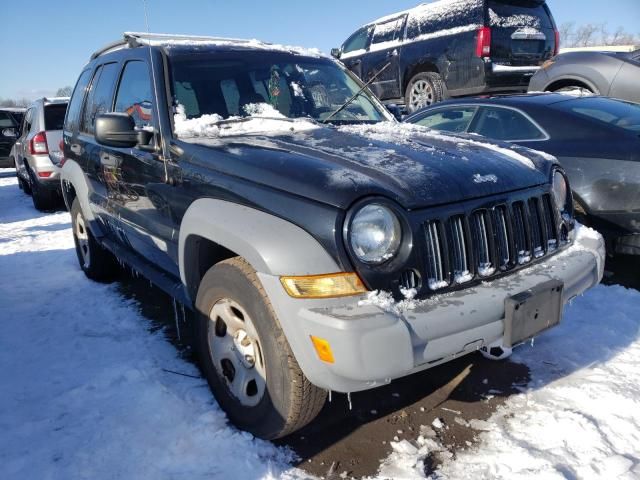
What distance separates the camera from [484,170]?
2395 millimetres

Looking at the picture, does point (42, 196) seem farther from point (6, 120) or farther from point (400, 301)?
point (400, 301)

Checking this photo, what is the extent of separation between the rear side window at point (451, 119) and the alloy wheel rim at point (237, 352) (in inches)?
137

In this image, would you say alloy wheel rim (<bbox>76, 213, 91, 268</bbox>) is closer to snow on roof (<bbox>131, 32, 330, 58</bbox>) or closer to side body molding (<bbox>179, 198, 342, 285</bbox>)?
snow on roof (<bbox>131, 32, 330, 58</bbox>)

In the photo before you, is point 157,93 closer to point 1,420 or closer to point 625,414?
point 1,420

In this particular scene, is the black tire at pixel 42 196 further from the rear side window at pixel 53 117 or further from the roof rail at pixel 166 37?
the roof rail at pixel 166 37

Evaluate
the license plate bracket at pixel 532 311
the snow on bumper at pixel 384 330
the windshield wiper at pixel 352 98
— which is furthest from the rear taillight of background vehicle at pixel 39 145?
the license plate bracket at pixel 532 311

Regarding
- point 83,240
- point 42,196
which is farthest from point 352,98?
point 42,196

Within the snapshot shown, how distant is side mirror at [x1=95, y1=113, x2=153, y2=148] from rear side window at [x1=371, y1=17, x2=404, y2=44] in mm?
7223

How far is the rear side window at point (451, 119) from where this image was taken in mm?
5094

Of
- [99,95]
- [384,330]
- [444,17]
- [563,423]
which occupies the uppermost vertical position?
[444,17]

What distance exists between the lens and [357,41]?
33.6 ft

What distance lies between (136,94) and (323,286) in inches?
89.3

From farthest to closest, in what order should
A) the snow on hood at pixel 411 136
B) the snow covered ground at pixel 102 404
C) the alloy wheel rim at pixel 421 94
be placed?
the alloy wheel rim at pixel 421 94 < the snow on hood at pixel 411 136 < the snow covered ground at pixel 102 404

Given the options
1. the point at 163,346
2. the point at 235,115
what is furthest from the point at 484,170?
the point at 163,346
